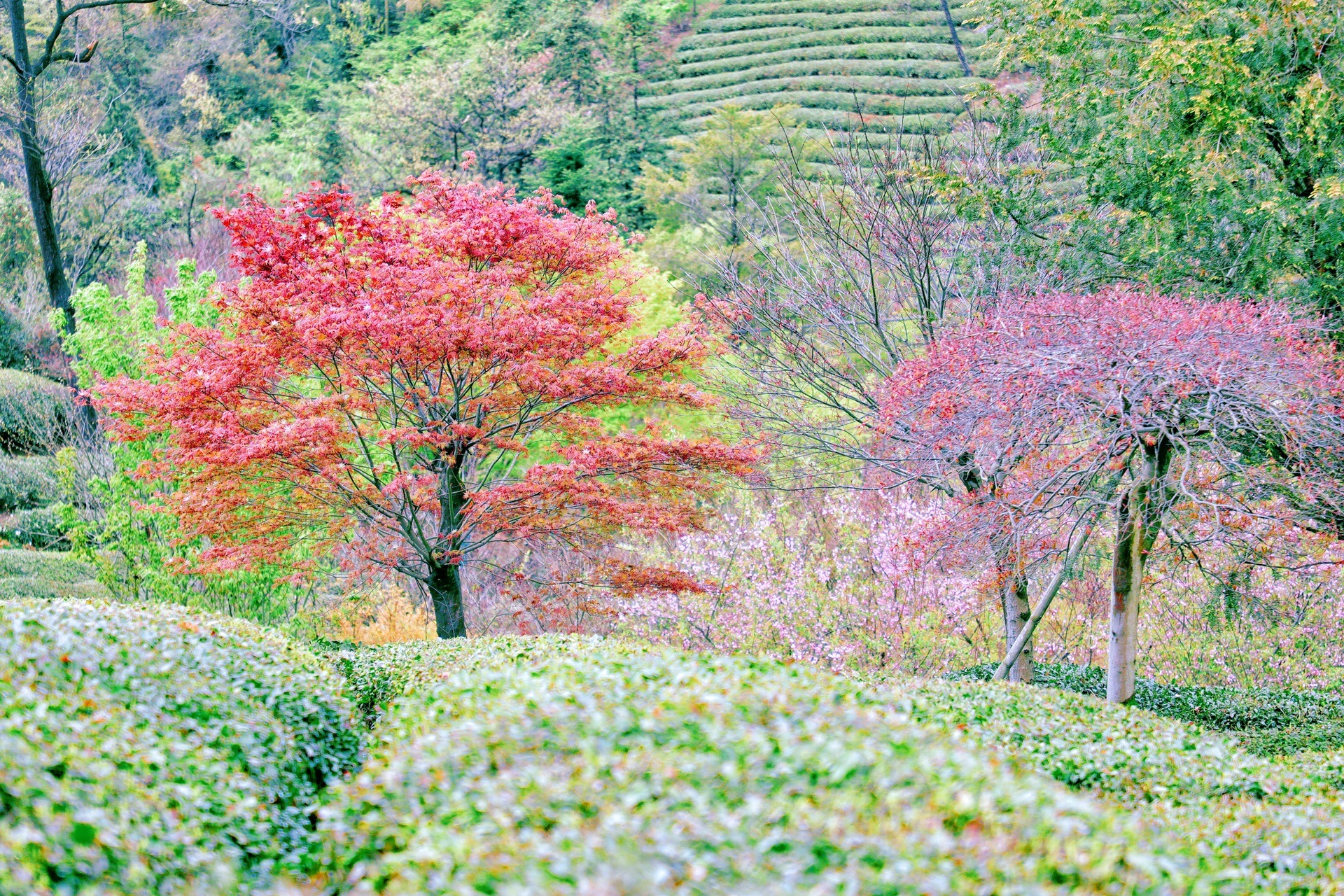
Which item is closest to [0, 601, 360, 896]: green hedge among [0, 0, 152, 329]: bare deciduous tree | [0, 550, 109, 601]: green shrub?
[0, 550, 109, 601]: green shrub

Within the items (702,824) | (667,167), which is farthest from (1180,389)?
(667,167)

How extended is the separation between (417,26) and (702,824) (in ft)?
135

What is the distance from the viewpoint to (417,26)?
37844 mm

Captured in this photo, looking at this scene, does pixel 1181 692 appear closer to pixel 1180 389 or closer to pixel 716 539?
pixel 1180 389

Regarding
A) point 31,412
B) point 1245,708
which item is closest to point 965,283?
point 1245,708

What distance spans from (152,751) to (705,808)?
6.73 ft

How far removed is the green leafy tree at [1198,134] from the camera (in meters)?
8.98

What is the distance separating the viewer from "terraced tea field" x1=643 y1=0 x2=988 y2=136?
29.0 m

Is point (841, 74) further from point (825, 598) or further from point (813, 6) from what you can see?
point (825, 598)

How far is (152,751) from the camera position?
10.7 ft

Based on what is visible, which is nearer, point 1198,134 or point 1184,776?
point 1184,776

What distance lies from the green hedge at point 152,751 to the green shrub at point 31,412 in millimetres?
13169

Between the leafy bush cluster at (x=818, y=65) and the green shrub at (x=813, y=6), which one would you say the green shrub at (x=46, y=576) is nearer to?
the leafy bush cluster at (x=818, y=65)

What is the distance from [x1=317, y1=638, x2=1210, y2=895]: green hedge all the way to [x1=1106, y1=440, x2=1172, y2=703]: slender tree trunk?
3798 millimetres
